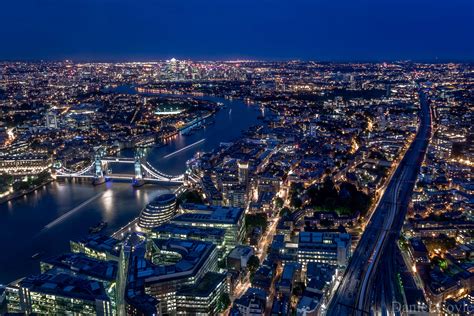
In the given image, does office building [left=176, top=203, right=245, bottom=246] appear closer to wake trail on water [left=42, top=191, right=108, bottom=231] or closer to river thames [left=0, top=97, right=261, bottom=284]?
river thames [left=0, top=97, right=261, bottom=284]

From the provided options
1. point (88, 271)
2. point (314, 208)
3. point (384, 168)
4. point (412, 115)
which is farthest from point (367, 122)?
point (88, 271)

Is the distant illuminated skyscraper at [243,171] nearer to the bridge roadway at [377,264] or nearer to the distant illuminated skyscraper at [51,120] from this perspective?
the bridge roadway at [377,264]

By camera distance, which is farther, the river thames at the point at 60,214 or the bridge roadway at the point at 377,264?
the river thames at the point at 60,214

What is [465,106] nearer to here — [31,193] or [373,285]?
[373,285]

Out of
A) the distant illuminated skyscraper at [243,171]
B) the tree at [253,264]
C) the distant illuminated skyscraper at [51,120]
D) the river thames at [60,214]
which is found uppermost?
the distant illuminated skyscraper at [51,120]

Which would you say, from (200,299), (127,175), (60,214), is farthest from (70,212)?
(200,299)

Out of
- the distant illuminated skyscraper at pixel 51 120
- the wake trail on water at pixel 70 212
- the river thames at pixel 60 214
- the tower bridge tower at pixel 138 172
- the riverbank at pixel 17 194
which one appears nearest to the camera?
the river thames at pixel 60 214

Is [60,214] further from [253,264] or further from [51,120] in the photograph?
[51,120]

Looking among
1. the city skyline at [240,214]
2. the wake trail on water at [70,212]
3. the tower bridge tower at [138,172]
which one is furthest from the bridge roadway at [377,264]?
the tower bridge tower at [138,172]
